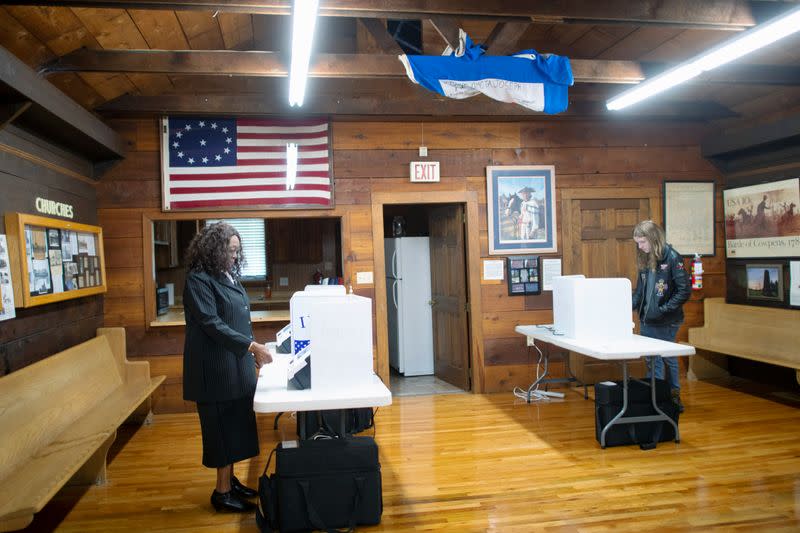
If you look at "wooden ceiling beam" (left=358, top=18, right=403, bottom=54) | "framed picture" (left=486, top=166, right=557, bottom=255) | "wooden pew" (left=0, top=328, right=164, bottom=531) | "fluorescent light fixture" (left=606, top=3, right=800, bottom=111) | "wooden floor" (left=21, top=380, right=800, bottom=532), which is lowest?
"wooden floor" (left=21, top=380, right=800, bottom=532)

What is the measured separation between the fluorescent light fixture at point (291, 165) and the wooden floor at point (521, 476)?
214cm

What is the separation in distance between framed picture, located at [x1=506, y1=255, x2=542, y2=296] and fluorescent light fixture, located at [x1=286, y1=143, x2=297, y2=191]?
2.19 meters

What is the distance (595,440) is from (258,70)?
11.9 ft

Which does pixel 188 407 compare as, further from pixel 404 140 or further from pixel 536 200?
pixel 536 200

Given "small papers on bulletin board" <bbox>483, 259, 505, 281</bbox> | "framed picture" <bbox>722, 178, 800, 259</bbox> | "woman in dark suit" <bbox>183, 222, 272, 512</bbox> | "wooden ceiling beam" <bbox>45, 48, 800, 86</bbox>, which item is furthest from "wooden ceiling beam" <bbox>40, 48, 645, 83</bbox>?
"framed picture" <bbox>722, 178, 800, 259</bbox>

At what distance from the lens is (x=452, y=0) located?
3.53m

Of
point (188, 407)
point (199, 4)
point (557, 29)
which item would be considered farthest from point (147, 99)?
point (557, 29)

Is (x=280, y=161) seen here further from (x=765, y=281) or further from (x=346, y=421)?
(x=765, y=281)

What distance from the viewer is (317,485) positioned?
9.66ft

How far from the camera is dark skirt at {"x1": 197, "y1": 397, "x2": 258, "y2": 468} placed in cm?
317

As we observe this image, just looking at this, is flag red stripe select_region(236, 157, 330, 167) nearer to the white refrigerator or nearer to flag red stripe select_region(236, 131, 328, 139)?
flag red stripe select_region(236, 131, 328, 139)

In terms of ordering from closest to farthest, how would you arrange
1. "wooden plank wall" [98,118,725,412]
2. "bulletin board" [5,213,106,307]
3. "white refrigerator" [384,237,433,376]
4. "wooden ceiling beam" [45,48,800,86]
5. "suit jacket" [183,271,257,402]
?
"suit jacket" [183,271,257,402] → "bulletin board" [5,213,106,307] → "wooden ceiling beam" [45,48,800,86] → "wooden plank wall" [98,118,725,412] → "white refrigerator" [384,237,433,376]

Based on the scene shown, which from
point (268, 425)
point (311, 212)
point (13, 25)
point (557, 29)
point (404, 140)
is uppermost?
point (557, 29)

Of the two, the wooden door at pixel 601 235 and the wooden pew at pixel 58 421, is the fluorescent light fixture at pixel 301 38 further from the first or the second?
the wooden door at pixel 601 235
